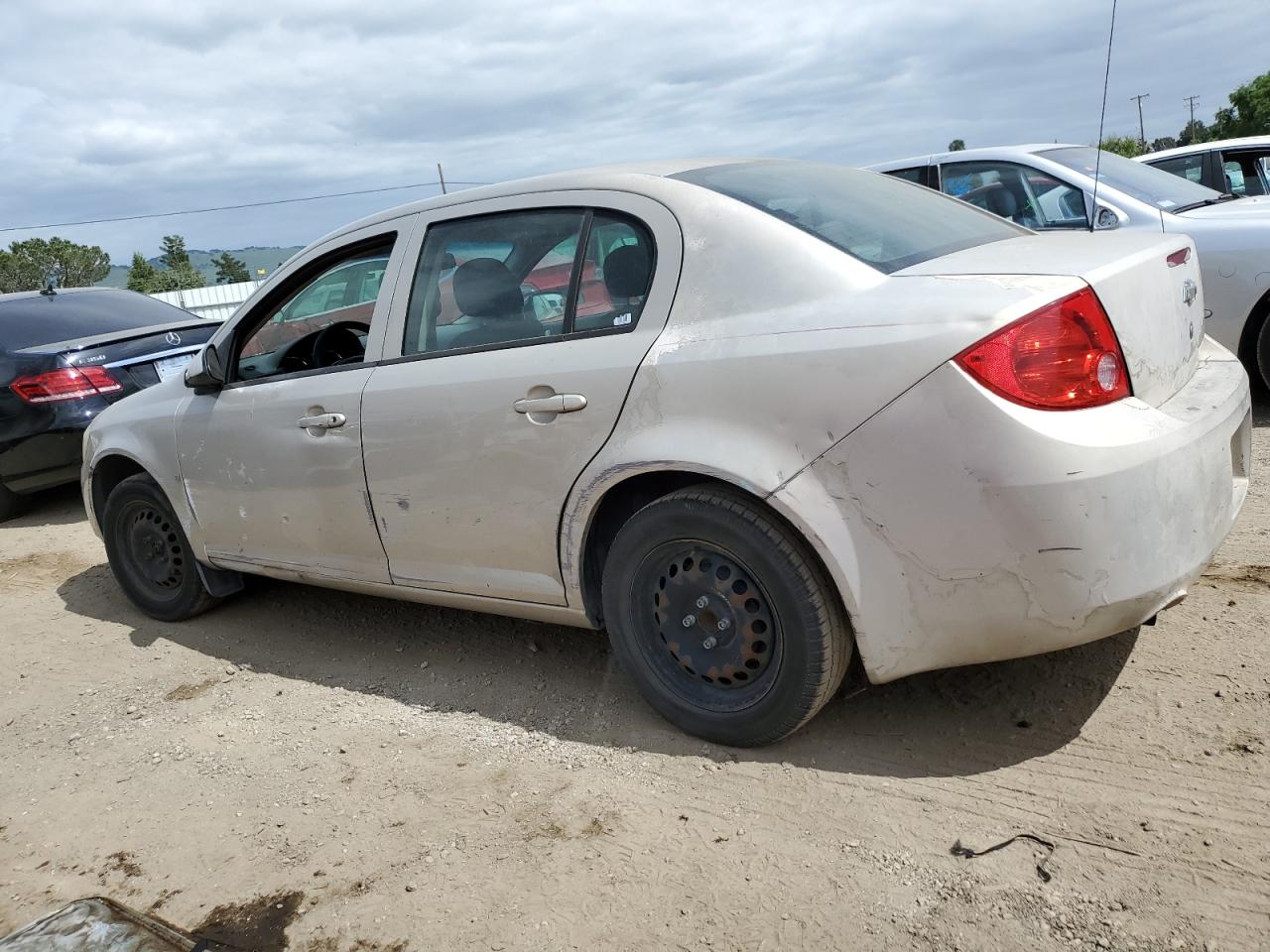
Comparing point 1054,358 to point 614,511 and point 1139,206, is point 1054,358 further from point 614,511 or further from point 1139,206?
point 1139,206

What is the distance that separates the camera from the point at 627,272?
10.3 feet

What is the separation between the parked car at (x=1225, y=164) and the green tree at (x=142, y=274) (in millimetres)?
56954

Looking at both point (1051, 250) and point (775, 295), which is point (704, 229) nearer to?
point (775, 295)

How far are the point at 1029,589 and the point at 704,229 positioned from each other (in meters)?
1.32

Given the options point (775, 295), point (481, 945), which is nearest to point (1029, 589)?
point (775, 295)

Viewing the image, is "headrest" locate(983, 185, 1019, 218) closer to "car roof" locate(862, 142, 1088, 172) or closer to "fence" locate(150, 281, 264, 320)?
"car roof" locate(862, 142, 1088, 172)

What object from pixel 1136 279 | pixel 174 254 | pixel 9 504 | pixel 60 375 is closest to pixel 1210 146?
pixel 1136 279

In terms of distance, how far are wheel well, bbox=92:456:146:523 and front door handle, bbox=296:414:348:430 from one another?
154 cm

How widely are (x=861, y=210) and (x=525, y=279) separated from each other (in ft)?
3.53

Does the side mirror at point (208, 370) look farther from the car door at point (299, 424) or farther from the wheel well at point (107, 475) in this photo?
the wheel well at point (107, 475)

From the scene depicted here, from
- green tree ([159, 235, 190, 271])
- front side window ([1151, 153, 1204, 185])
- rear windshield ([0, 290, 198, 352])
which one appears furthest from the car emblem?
green tree ([159, 235, 190, 271])

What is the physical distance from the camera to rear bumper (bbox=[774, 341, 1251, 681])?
2.44 metres

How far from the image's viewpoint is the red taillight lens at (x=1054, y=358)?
245cm

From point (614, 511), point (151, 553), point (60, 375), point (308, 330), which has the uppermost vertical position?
point (308, 330)
